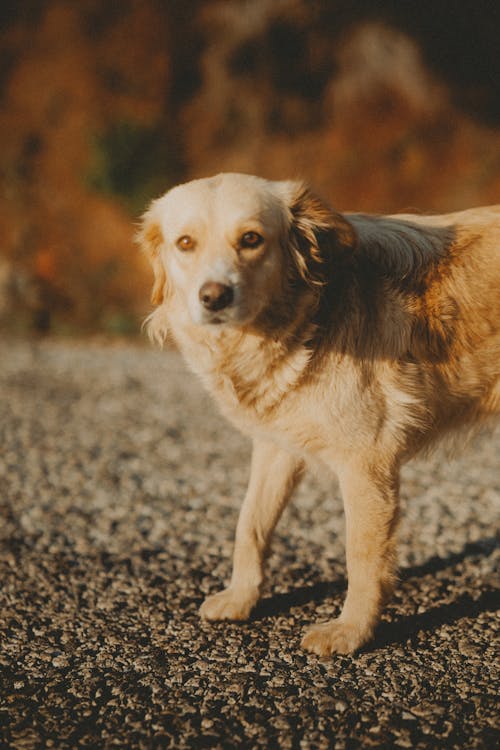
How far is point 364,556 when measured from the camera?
9.74 feet

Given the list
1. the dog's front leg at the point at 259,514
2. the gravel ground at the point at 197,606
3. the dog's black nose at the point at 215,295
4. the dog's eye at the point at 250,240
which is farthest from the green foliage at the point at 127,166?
the dog's black nose at the point at 215,295

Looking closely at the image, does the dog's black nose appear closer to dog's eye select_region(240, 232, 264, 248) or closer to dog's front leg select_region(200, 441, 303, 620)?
dog's eye select_region(240, 232, 264, 248)

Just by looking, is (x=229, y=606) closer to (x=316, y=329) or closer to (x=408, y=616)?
(x=408, y=616)

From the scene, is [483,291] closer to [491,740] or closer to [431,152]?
[491,740]

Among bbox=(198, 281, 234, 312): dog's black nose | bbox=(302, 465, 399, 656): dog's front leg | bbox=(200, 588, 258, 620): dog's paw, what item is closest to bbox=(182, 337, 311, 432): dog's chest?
bbox=(198, 281, 234, 312): dog's black nose

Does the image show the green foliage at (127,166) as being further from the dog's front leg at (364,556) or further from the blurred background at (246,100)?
the dog's front leg at (364,556)

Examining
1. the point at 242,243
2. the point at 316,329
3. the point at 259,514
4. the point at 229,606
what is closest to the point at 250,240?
the point at 242,243

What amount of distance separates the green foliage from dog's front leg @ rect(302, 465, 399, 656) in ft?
37.6

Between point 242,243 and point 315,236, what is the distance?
13.1 inches

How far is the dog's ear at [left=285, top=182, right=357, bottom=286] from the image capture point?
2.93m

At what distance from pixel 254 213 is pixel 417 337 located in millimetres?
818

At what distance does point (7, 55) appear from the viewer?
15.4 meters

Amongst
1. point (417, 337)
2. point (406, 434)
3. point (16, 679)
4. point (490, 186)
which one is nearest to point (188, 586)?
point (16, 679)

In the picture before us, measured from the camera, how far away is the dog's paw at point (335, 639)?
2.93m
